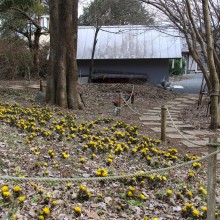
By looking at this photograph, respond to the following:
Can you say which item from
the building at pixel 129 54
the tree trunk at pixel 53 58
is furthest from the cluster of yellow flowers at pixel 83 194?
the building at pixel 129 54

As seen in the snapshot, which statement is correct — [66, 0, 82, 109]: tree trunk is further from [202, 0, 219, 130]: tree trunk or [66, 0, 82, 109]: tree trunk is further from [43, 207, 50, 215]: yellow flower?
[43, 207, 50, 215]: yellow flower

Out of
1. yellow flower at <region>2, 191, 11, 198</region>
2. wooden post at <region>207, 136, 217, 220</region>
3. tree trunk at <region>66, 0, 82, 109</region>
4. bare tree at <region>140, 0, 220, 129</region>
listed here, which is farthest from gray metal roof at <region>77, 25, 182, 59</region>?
yellow flower at <region>2, 191, 11, 198</region>

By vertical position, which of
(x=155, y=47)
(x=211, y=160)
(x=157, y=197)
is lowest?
(x=157, y=197)

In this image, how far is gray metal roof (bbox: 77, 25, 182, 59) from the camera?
21.7 metres

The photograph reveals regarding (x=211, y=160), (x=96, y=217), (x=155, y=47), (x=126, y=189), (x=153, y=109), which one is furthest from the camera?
(x=155, y=47)

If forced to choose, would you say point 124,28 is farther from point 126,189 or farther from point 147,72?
point 126,189

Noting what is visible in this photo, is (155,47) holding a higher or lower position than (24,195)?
higher

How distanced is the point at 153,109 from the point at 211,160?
382 inches

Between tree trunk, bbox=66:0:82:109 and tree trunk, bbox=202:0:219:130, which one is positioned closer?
tree trunk, bbox=202:0:219:130

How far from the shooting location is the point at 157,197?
4.40m

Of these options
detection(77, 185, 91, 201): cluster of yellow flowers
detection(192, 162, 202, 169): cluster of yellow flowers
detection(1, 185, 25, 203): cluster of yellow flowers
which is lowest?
detection(192, 162, 202, 169): cluster of yellow flowers

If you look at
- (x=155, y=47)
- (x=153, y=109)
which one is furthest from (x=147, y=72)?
(x=153, y=109)

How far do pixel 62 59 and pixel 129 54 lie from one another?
1177 centimetres

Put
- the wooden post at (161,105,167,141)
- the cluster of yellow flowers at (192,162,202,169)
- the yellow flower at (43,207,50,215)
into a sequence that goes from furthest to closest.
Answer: the wooden post at (161,105,167,141) → the cluster of yellow flowers at (192,162,202,169) → the yellow flower at (43,207,50,215)
